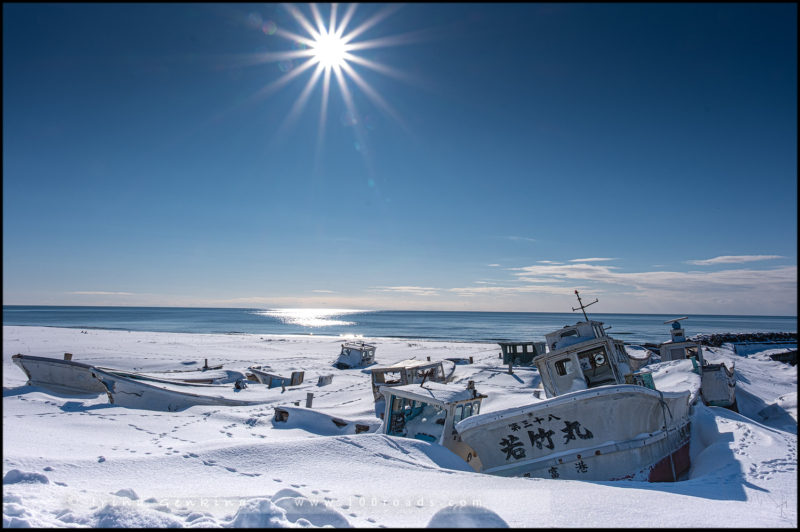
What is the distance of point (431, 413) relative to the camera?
12.0 m

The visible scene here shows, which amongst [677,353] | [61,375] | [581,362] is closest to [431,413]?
[581,362]

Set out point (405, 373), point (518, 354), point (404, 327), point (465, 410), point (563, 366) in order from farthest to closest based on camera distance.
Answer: point (404, 327)
point (518, 354)
point (405, 373)
point (563, 366)
point (465, 410)

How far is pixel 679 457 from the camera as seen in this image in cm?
1117

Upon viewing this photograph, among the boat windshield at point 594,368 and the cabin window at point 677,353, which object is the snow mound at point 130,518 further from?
the cabin window at point 677,353

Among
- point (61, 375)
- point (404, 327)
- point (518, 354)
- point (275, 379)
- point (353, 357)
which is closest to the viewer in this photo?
point (61, 375)

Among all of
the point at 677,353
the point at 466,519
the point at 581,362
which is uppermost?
the point at 466,519

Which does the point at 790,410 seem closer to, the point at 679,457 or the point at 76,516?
the point at 679,457

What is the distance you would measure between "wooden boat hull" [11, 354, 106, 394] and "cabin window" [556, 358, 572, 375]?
18.0 m

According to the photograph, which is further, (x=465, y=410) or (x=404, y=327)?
(x=404, y=327)

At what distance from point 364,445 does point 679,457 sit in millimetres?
Result: 9143

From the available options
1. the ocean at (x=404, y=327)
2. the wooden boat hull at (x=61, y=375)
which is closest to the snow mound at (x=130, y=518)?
the wooden boat hull at (x=61, y=375)

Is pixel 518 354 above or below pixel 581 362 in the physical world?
below

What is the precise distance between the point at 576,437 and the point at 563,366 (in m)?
4.66

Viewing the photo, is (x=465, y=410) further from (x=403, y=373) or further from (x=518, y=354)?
(x=518, y=354)
